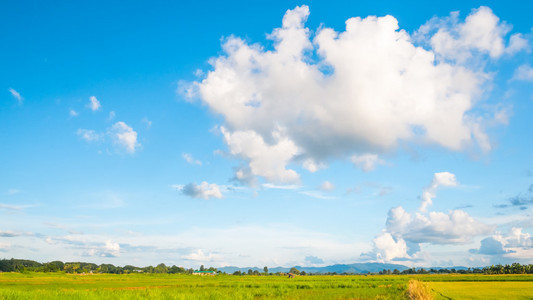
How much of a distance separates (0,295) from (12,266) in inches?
8757

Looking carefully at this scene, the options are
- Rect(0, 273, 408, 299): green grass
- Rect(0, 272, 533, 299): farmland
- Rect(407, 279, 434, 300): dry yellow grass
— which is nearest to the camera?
Rect(0, 273, 408, 299): green grass

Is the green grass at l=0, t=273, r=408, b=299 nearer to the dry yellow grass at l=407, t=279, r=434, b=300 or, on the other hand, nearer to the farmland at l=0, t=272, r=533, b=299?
the farmland at l=0, t=272, r=533, b=299

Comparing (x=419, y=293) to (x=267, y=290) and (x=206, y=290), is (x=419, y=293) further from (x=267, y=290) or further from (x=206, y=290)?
(x=206, y=290)

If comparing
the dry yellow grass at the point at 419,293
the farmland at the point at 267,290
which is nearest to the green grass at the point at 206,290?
the farmland at the point at 267,290

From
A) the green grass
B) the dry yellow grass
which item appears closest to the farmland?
the green grass

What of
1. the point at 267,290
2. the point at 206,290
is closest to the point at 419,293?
the point at 267,290

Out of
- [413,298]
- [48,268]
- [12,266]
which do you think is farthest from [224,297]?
[12,266]

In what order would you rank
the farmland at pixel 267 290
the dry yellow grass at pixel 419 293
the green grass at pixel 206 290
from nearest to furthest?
the green grass at pixel 206 290 → the farmland at pixel 267 290 → the dry yellow grass at pixel 419 293

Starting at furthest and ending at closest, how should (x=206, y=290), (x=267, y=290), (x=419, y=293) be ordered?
(x=267, y=290) → (x=206, y=290) → (x=419, y=293)

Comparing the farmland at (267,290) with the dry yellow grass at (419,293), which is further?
the dry yellow grass at (419,293)

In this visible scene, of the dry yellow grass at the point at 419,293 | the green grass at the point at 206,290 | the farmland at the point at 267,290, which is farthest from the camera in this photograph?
the dry yellow grass at the point at 419,293

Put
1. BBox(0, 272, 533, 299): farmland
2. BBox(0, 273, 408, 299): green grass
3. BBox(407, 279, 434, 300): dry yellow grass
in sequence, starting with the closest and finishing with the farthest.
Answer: BBox(0, 273, 408, 299): green grass → BBox(0, 272, 533, 299): farmland → BBox(407, 279, 434, 300): dry yellow grass

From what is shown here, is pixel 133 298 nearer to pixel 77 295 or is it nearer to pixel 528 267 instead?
pixel 77 295

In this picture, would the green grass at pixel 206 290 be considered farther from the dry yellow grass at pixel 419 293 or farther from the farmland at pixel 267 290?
the dry yellow grass at pixel 419 293
